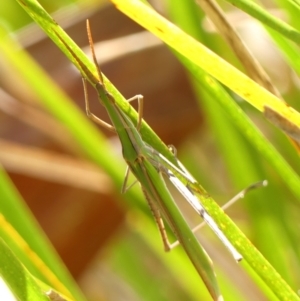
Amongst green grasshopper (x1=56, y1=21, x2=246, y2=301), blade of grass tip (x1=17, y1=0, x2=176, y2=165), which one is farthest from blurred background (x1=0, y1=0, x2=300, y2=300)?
blade of grass tip (x1=17, y1=0, x2=176, y2=165)

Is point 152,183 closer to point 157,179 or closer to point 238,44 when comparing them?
point 157,179

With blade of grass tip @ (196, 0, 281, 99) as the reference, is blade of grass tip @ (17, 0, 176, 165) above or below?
above

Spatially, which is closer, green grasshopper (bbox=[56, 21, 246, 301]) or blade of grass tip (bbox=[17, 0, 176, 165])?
blade of grass tip (bbox=[17, 0, 176, 165])

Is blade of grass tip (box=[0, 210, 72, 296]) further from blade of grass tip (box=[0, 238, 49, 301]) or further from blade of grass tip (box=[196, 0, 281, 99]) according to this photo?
blade of grass tip (box=[196, 0, 281, 99])

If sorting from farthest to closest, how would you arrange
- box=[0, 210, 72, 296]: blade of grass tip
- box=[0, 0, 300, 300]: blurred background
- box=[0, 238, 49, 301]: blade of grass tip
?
box=[0, 0, 300, 300]: blurred background
box=[0, 210, 72, 296]: blade of grass tip
box=[0, 238, 49, 301]: blade of grass tip

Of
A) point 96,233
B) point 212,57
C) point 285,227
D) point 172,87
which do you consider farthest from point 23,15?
point 212,57

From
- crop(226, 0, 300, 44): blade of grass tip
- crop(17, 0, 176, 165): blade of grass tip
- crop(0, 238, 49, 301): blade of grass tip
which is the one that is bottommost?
crop(0, 238, 49, 301): blade of grass tip

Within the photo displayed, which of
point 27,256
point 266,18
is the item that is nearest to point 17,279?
point 27,256

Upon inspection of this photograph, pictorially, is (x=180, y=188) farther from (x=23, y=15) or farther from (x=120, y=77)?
(x=23, y=15)
